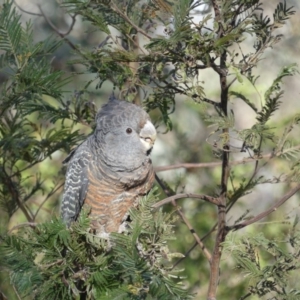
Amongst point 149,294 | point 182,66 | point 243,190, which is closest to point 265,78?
point 243,190

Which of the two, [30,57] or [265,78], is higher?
[265,78]

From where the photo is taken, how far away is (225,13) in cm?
187

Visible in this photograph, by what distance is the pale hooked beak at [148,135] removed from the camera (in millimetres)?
2367

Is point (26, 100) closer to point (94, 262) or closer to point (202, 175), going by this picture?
point (94, 262)

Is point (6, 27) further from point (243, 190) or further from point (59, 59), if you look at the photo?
point (59, 59)

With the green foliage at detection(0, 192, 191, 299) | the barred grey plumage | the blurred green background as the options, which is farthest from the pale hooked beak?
the green foliage at detection(0, 192, 191, 299)

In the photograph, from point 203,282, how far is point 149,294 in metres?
1.76

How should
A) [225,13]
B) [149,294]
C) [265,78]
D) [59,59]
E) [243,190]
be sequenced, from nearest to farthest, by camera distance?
[149,294], [225,13], [243,190], [265,78], [59,59]

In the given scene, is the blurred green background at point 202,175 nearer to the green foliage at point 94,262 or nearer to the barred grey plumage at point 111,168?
the barred grey plumage at point 111,168

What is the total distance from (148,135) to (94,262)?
0.66 meters

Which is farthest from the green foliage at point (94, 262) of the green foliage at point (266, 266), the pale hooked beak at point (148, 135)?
the pale hooked beak at point (148, 135)

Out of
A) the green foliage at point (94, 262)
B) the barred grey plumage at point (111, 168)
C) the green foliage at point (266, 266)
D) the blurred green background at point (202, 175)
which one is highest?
the blurred green background at point (202, 175)

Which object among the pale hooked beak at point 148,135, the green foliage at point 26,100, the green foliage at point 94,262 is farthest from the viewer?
the pale hooked beak at point 148,135

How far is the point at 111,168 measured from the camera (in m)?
2.54
